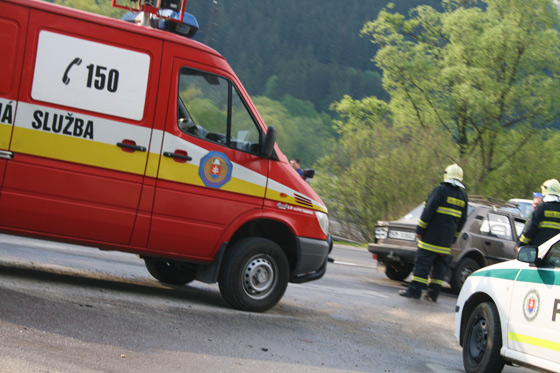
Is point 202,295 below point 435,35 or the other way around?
below

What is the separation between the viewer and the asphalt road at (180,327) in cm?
577

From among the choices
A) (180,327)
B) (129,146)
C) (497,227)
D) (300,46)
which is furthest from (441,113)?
(300,46)

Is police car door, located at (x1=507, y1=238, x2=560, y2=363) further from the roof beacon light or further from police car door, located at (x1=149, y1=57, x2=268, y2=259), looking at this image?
the roof beacon light

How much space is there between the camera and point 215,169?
8.02 meters

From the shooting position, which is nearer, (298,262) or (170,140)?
(170,140)

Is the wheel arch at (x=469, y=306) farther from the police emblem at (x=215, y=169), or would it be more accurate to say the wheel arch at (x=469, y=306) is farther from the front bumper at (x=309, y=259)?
the police emblem at (x=215, y=169)

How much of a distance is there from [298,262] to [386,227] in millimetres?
5748

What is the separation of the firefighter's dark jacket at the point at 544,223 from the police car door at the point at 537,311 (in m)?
4.17

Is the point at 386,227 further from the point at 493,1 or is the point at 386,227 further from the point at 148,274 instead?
the point at 493,1

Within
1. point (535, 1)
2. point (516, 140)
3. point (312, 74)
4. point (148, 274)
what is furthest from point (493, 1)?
point (312, 74)

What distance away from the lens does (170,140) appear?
307 inches

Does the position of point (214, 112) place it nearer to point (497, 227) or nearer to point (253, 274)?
point (253, 274)

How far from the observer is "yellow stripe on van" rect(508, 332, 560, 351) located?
18.8ft

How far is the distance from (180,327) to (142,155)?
174 centimetres
